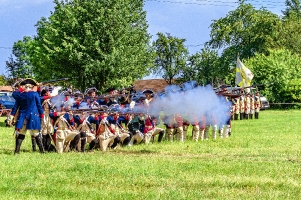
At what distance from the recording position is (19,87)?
13.6 metres

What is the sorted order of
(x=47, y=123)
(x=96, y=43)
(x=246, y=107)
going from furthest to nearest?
(x=96, y=43) < (x=246, y=107) < (x=47, y=123)

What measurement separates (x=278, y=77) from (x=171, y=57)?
21923 millimetres

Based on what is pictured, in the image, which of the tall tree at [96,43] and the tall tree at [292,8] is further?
the tall tree at [292,8]

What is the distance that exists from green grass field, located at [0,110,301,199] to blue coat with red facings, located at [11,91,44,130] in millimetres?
793

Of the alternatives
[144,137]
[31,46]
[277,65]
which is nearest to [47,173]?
[144,137]

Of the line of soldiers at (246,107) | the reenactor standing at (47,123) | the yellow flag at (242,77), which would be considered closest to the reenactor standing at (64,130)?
the reenactor standing at (47,123)

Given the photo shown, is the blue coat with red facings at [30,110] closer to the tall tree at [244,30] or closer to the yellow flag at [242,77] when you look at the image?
the yellow flag at [242,77]

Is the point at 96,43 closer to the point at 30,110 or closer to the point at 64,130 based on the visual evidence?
the point at 64,130

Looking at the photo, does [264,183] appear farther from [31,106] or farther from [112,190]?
[31,106]

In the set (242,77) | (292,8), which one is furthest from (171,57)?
(242,77)

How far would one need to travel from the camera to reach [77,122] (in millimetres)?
14555

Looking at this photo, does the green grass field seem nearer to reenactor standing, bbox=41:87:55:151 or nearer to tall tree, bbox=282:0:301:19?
reenactor standing, bbox=41:87:55:151

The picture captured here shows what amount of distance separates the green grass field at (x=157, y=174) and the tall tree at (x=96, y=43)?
19160 mm

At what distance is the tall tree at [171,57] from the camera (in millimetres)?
64625
